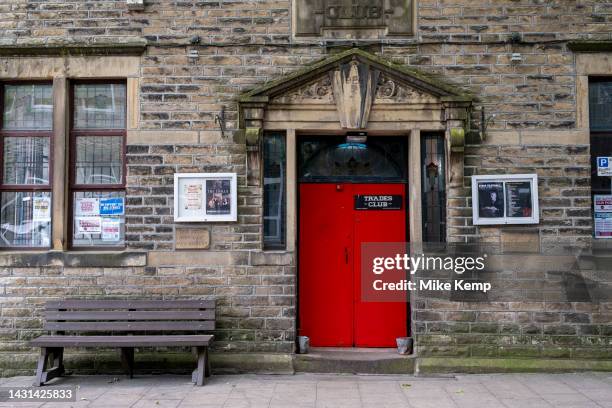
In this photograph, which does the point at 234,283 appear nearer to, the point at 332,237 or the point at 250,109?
the point at 332,237

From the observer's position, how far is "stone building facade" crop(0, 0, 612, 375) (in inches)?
263

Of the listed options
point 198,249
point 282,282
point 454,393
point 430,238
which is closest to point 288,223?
point 282,282

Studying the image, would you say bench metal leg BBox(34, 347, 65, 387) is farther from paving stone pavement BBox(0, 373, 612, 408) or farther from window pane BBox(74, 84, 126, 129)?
window pane BBox(74, 84, 126, 129)

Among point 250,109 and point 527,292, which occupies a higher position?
point 250,109

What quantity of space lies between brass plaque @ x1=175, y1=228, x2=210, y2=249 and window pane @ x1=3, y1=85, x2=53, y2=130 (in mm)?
2140

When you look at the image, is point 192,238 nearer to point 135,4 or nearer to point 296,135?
point 296,135

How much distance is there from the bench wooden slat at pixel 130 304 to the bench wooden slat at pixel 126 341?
434 mm

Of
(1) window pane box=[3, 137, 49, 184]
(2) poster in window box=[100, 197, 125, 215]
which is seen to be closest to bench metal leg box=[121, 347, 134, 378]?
(2) poster in window box=[100, 197, 125, 215]

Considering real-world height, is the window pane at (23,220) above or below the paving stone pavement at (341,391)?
above

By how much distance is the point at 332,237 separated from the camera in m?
7.20

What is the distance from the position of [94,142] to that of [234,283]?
247cm

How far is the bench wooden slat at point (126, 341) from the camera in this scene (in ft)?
19.7

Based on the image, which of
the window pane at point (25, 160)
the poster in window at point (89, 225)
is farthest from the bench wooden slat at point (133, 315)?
the window pane at point (25, 160)

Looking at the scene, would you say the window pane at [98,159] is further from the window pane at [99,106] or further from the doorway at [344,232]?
the doorway at [344,232]
